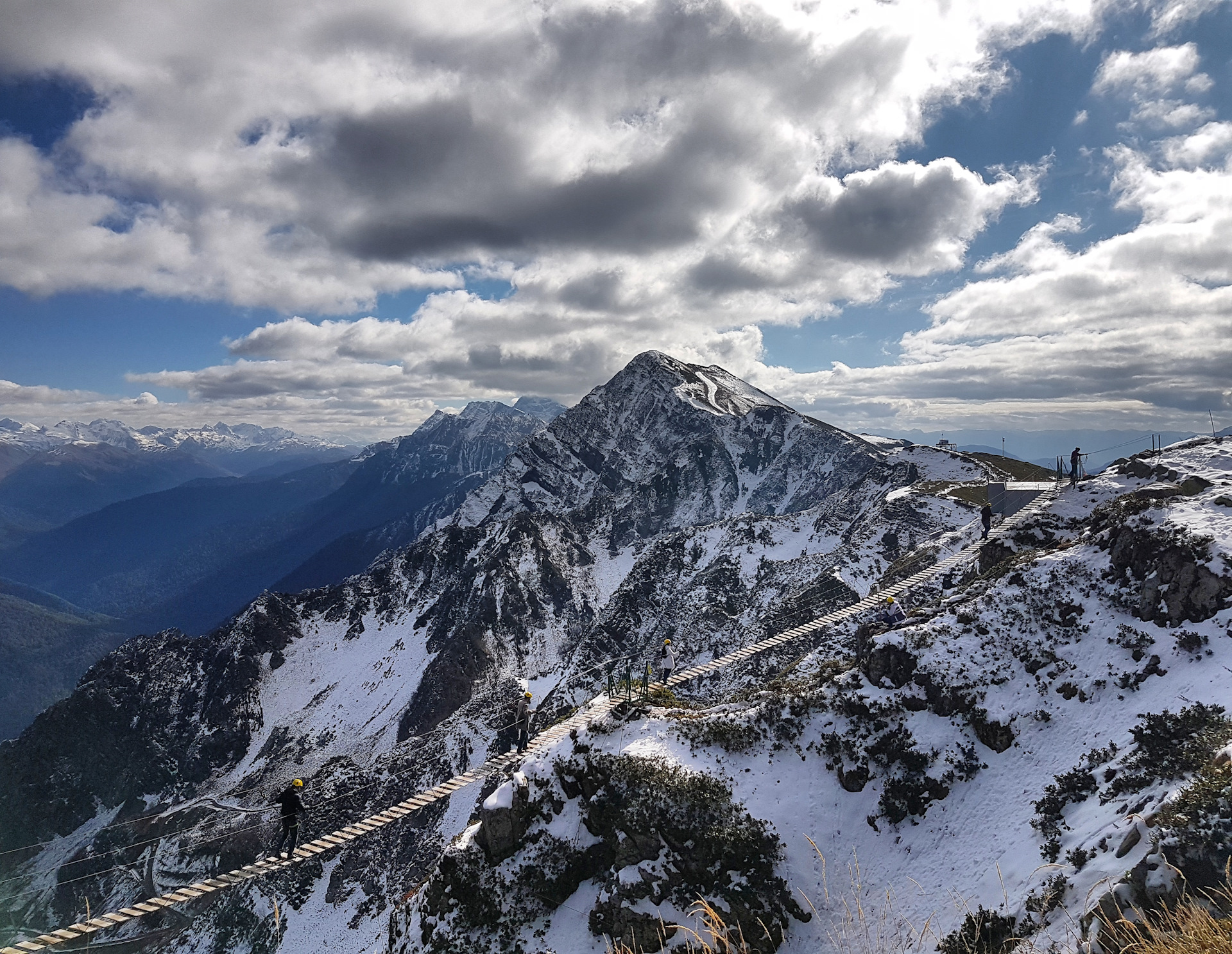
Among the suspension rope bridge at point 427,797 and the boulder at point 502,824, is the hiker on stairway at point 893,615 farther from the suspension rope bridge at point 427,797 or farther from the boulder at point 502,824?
the boulder at point 502,824

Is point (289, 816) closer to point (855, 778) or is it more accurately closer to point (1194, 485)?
point (855, 778)

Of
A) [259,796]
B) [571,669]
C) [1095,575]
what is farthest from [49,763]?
[1095,575]

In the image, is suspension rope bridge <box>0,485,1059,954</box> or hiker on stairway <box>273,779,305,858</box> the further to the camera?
hiker on stairway <box>273,779,305,858</box>

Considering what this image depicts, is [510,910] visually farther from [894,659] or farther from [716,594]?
[716,594]

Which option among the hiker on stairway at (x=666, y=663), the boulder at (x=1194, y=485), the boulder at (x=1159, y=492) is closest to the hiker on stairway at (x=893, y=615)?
the hiker on stairway at (x=666, y=663)

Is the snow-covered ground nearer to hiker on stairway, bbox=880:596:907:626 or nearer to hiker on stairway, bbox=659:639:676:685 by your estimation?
hiker on stairway, bbox=880:596:907:626

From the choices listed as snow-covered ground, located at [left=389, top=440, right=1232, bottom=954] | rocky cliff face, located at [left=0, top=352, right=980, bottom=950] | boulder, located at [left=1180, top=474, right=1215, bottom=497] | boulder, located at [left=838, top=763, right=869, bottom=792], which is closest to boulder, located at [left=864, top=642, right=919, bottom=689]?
snow-covered ground, located at [left=389, top=440, right=1232, bottom=954]

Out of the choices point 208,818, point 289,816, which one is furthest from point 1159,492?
point 208,818
